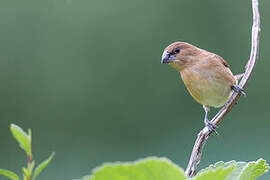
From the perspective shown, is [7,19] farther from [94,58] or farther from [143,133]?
[143,133]

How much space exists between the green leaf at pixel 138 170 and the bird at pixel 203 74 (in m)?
2.27

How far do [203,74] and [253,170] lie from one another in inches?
88.7

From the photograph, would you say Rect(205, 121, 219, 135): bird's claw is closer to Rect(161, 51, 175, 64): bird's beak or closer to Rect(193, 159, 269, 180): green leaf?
Rect(193, 159, 269, 180): green leaf

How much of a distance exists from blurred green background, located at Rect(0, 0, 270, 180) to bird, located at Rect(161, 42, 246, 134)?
206 centimetres

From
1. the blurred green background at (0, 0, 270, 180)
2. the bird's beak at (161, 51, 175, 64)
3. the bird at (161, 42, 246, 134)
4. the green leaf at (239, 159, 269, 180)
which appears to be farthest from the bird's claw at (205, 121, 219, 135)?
the blurred green background at (0, 0, 270, 180)

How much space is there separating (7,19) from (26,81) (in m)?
1.25

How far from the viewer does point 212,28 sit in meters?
7.34

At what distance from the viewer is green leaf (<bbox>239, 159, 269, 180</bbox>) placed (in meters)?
0.64

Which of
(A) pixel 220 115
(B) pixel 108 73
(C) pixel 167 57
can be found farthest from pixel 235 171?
(B) pixel 108 73

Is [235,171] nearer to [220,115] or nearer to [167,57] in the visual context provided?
[220,115]

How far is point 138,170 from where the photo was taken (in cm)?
48

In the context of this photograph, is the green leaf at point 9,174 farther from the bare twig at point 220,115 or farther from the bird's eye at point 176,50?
the bird's eye at point 176,50

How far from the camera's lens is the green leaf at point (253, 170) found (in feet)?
2.11

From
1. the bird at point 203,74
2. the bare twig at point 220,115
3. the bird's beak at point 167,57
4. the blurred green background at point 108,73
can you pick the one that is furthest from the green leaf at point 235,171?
the blurred green background at point 108,73
